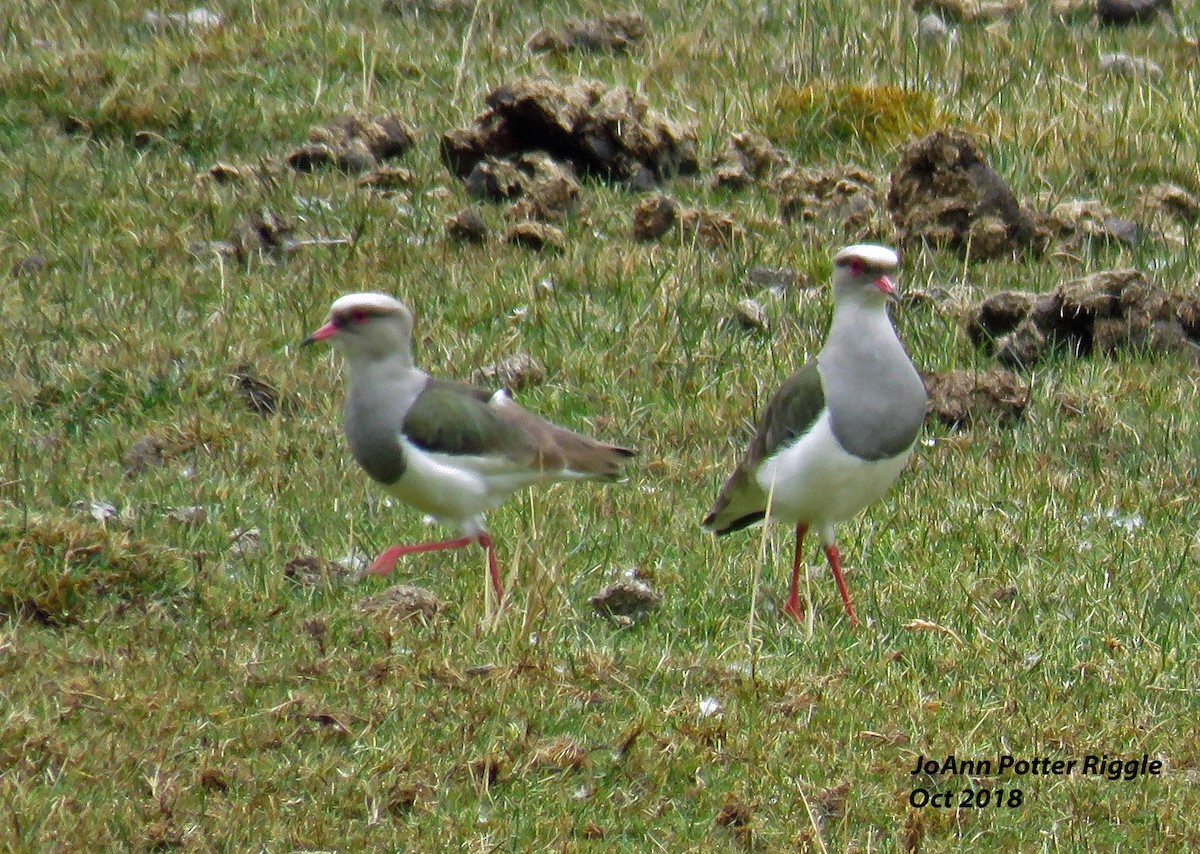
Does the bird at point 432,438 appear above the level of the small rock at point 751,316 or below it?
above

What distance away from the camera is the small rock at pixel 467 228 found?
9.52 metres

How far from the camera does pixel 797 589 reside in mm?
6258

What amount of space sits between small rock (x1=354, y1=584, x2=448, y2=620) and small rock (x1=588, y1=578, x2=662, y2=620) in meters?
0.48

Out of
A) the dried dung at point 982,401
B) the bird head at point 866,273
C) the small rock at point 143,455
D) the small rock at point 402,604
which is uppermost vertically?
the bird head at point 866,273

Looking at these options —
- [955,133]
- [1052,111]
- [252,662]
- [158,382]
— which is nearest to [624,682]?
[252,662]

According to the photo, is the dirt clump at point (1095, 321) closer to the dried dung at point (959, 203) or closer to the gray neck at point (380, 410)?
the dried dung at point (959, 203)

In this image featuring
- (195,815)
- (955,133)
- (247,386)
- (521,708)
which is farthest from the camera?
(955,133)

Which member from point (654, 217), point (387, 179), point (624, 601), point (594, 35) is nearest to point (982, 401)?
point (654, 217)

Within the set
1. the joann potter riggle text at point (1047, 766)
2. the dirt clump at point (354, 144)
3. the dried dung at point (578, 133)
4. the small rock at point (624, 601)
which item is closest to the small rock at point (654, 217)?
the dried dung at point (578, 133)

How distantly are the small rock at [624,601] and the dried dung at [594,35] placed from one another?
643cm

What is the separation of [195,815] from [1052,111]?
25.2ft

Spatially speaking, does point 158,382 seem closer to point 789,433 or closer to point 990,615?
point 789,433

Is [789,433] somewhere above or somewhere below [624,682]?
above

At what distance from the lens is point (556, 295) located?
29.7 feet
